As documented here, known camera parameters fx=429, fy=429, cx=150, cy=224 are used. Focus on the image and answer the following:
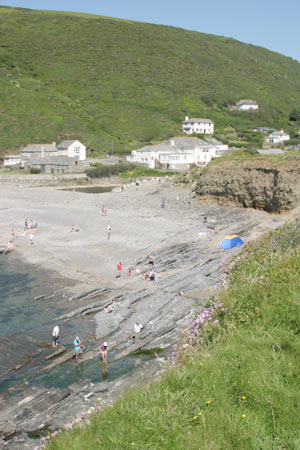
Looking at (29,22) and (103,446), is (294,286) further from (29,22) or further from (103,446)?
(29,22)

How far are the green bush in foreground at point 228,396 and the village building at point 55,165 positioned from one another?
249 ft

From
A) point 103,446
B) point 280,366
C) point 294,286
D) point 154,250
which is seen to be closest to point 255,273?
point 294,286

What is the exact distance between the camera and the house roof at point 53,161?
83.9m

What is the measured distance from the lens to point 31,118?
108 m

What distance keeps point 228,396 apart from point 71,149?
291ft

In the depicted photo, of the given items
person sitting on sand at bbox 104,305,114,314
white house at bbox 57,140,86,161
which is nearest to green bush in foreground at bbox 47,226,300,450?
person sitting on sand at bbox 104,305,114,314

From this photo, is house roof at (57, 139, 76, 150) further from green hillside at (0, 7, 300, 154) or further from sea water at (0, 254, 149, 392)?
sea water at (0, 254, 149, 392)

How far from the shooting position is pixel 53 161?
84625 mm

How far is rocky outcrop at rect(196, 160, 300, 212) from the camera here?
43.5 metres

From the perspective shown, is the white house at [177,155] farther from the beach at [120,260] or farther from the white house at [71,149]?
the beach at [120,260]

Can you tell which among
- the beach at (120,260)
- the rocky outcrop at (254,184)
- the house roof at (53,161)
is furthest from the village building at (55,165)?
the rocky outcrop at (254,184)

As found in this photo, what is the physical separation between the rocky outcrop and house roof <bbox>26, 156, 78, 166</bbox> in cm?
3735

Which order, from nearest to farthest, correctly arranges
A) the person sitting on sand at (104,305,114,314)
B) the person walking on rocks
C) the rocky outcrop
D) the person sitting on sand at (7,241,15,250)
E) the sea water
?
the sea water → the person walking on rocks → the person sitting on sand at (104,305,114,314) → the person sitting on sand at (7,241,15,250) → the rocky outcrop

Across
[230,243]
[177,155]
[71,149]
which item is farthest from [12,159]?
[230,243]
